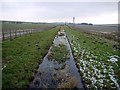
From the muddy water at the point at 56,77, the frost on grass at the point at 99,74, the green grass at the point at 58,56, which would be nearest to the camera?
the muddy water at the point at 56,77

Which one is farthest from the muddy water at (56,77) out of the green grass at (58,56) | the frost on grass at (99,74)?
the green grass at (58,56)

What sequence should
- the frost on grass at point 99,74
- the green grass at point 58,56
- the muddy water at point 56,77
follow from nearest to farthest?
the muddy water at point 56,77 → the frost on grass at point 99,74 → the green grass at point 58,56

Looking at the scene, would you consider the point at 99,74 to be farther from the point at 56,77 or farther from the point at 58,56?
the point at 58,56

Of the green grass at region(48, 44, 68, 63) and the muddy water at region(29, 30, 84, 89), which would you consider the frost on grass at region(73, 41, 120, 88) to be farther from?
the green grass at region(48, 44, 68, 63)

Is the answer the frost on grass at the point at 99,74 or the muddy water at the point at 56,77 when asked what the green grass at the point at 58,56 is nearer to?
the frost on grass at the point at 99,74

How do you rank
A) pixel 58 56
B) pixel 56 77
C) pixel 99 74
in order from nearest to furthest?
pixel 56 77 → pixel 99 74 → pixel 58 56

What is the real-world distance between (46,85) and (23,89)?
1.36 m

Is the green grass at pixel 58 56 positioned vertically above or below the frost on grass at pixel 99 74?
above

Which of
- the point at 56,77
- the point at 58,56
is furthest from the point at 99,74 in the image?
the point at 58,56

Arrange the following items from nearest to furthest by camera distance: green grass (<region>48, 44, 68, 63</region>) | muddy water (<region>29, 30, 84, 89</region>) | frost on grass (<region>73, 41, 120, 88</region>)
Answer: muddy water (<region>29, 30, 84, 89</region>), frost on grass (<region>73, 41, 120, 88</region>), green grass (<region>48, 44, 68, 63</region>)

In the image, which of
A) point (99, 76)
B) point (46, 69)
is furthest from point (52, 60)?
point (99, 76)

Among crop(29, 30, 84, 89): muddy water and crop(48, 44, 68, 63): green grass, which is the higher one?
crop(48, 44, 68, 63): green grass

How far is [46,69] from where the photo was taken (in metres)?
15.8

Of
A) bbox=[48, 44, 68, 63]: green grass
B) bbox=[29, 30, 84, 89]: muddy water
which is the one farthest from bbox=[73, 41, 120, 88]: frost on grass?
bbox=[48, 44, 68, 63]: green grass
